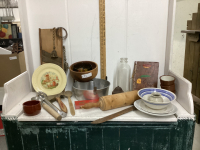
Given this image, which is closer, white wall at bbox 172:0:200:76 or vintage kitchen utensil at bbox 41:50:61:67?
vintage kitchen utensil at bbox 41:50:61:67

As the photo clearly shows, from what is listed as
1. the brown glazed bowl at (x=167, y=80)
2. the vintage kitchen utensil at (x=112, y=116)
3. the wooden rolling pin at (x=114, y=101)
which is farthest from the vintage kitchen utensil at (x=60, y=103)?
the brown glazed bowl at (x=167, y=80)

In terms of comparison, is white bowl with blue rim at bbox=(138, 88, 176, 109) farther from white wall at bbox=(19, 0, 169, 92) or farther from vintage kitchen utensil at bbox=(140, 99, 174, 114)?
white wall at bbox=(19, 0, 169, 92)

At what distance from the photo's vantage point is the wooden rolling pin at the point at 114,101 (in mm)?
1148

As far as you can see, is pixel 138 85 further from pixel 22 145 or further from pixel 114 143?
pixel 22 145

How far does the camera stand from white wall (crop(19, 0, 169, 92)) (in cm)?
141

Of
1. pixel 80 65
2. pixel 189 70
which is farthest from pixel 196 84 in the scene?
pixel 80 65

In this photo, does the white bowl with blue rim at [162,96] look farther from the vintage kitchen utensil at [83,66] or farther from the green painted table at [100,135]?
the vintage kitchen utensil at [83,66]

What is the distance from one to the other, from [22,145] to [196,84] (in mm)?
2139

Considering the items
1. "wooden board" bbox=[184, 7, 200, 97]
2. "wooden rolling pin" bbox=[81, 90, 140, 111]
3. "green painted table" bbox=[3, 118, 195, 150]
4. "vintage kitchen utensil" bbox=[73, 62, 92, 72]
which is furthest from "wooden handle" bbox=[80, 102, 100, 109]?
"wooden board" bbox=[184, 7, 200, 97]

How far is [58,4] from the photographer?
1.40 metres

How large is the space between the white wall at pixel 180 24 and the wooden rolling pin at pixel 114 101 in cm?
238

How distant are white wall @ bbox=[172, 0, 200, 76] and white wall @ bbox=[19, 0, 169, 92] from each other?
194cm

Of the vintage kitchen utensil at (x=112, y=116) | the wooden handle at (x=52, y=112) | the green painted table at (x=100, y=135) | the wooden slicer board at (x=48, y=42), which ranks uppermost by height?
the wooden slicer board at (x=48, y=42)

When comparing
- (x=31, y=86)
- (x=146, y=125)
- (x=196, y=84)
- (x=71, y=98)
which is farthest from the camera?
(x=196, y=84)
